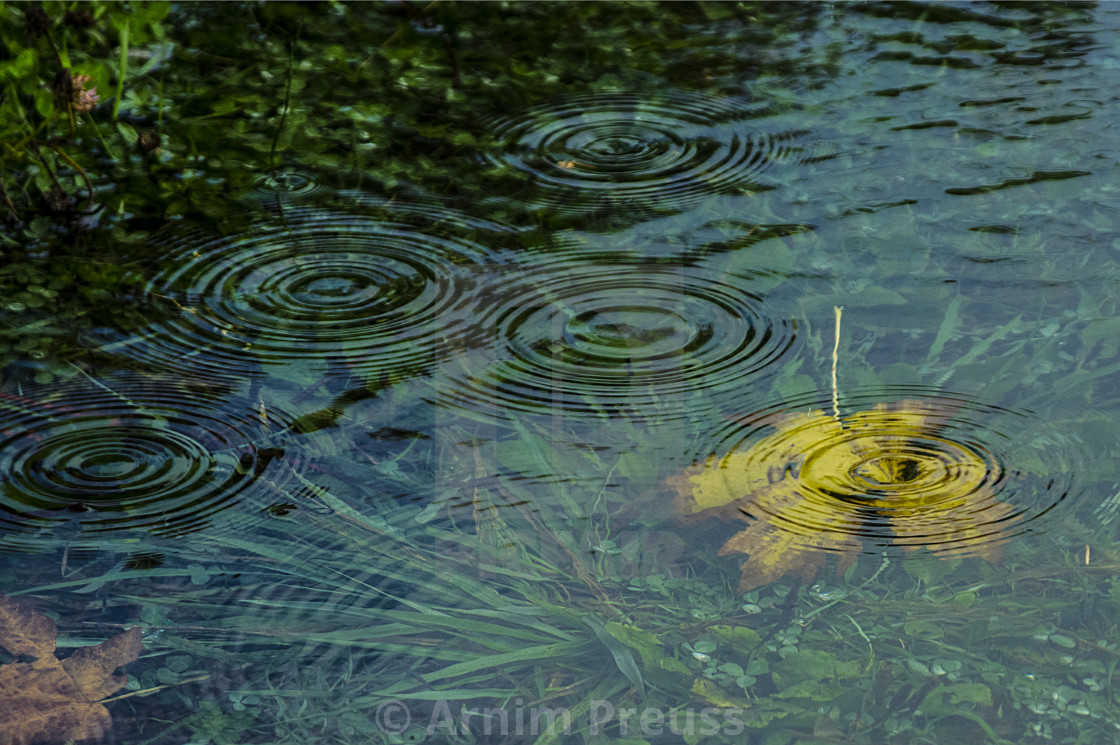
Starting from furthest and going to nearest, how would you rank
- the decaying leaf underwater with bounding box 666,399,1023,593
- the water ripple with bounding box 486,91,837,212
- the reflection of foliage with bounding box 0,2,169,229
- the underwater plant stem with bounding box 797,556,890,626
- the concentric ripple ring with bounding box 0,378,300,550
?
the water ripple with bounding box 486,91,837,212 < the reflection of foliage with bounding box 0,2,169,229 < the concentric ripple ring with bounding box 0,378,300,550 < the decaying leaf underwater with bounding box 666,399,1023,593 < the underwater plant stem with bounding box 797,556,890,626

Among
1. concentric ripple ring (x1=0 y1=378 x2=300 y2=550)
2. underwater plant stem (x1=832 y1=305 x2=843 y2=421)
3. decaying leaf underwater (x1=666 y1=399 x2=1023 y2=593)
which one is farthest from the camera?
underwater plant stem (x1=832 y1=305 x2=843 y2=421)

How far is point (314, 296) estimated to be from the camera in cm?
259

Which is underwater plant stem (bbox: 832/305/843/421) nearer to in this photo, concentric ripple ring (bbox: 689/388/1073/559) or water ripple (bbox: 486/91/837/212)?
concentric ripple ring (bbox: 689/388/1073/559)

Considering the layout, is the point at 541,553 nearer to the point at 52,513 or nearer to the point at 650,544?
the point at 650,544

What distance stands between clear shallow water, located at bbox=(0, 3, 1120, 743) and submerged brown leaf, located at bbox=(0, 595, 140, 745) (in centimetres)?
4

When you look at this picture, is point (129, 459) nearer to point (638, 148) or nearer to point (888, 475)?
point (888, 475)

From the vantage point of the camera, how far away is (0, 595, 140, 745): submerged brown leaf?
5.43 ft

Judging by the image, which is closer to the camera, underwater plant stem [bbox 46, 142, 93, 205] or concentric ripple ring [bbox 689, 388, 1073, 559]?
concentric ripple ring [bbox 689, 388, 1073, 559]

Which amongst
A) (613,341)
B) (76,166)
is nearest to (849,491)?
(613,341)

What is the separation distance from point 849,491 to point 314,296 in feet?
4.49

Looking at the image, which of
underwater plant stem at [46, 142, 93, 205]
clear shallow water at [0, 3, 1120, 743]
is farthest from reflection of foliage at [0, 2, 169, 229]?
clear shallow water at [0, 3, 1120, 743]

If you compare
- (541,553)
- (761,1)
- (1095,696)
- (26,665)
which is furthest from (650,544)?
(761,1)

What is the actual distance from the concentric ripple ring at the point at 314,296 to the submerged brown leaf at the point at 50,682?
0.72m

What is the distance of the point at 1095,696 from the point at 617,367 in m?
1.12
